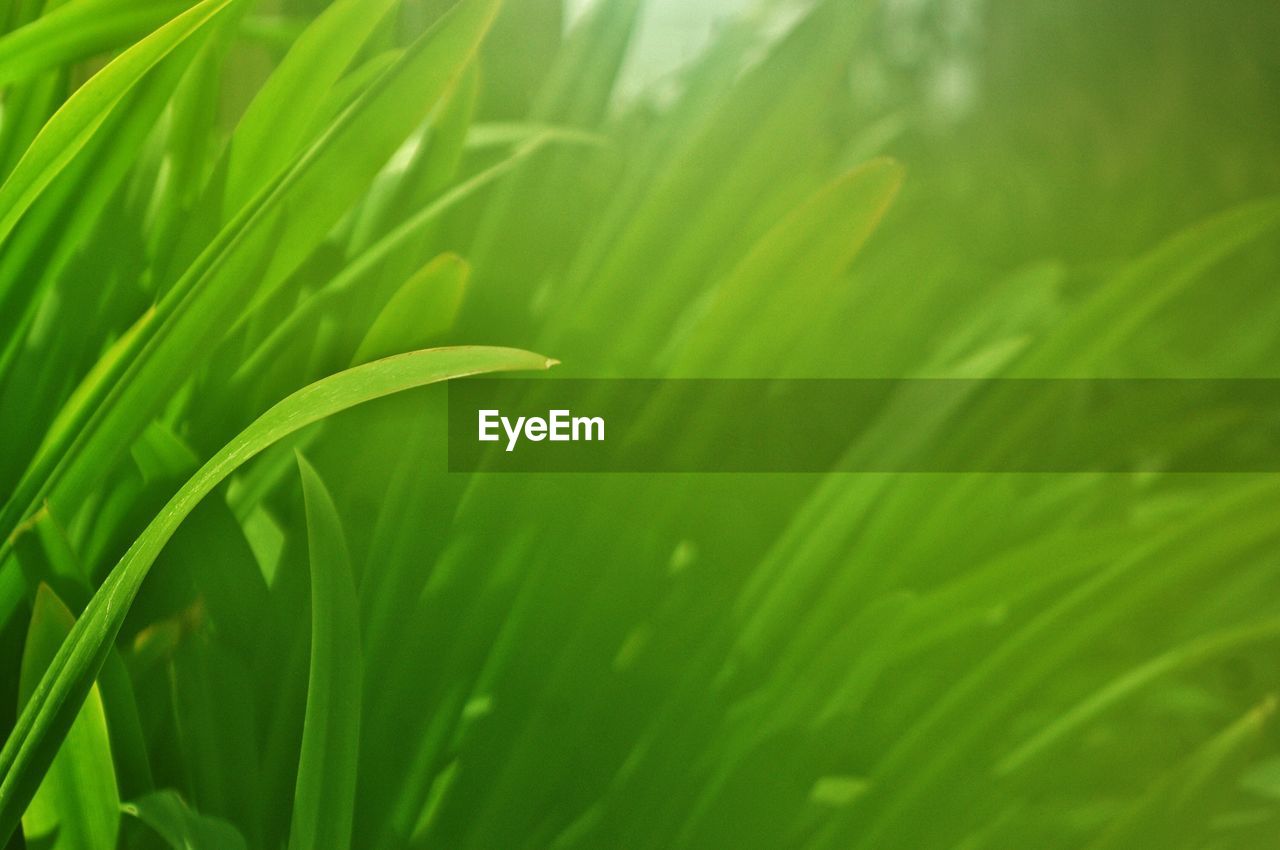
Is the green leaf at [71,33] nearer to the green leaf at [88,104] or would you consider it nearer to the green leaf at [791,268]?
the green leaf at [88,104]

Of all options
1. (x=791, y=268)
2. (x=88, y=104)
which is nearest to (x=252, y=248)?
(x=88, y=104)

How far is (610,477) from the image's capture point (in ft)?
1.13

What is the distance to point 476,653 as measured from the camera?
31 cm

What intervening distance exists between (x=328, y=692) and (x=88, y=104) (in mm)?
183

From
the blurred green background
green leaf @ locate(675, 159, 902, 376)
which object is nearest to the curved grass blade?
the blurred green background

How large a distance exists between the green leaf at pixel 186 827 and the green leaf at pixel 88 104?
0.58 feet

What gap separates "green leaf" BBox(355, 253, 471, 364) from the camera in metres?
0.31

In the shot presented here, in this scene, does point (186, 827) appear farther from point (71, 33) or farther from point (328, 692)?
point (71, 33)

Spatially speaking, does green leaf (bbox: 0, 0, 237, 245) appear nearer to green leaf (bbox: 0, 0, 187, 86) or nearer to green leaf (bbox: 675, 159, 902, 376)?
green leaf (bbox: 0, 0, 187, 86)

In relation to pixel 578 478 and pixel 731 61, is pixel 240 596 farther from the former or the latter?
pixel 731 61

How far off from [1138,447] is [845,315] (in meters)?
0.15

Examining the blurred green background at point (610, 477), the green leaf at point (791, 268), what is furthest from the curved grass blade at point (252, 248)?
the green leaf at point (791, 268)

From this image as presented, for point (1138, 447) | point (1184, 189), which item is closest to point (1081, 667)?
point (1138, 447)

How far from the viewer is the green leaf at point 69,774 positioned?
0.25 m
